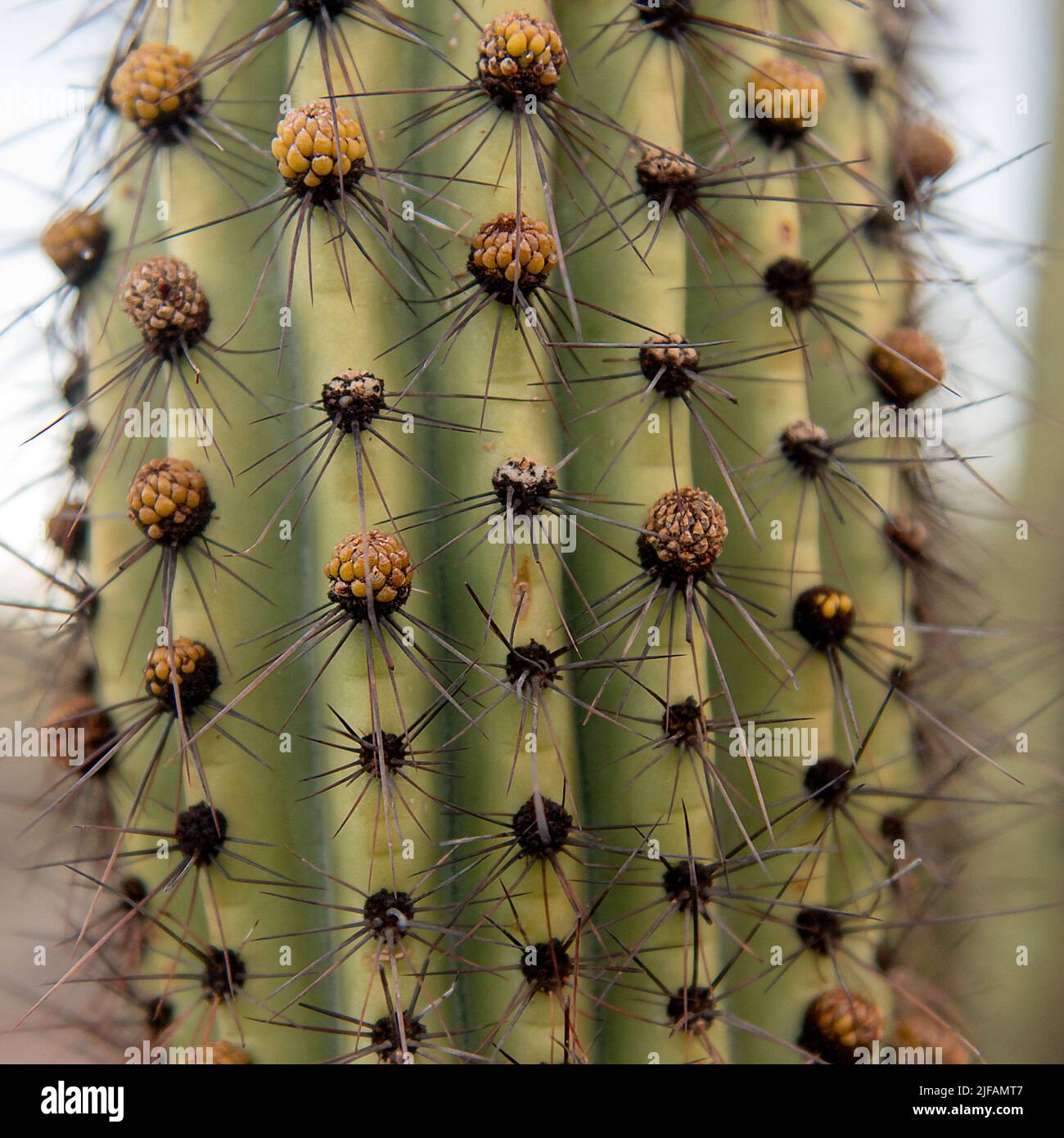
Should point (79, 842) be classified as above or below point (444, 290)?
below

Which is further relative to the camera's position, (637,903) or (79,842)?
(79,842)

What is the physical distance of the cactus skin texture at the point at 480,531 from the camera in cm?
80

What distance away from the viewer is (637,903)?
89 centimetres

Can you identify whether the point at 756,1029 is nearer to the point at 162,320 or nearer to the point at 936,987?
the point at 936,987

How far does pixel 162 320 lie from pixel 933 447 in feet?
3.20

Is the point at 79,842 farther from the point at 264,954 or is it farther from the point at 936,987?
the point at 936,987

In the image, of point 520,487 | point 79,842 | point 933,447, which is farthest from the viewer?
point 933,447

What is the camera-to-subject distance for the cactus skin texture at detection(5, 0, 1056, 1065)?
798 millimetres

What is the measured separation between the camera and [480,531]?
811 millimetres

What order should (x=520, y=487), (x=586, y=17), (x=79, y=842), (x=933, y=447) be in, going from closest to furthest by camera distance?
(x=520, y=487) < (x=586, y=17) < (x=79, y=842) < (x=933, y=447)

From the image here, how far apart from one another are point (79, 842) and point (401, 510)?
0.61 m
